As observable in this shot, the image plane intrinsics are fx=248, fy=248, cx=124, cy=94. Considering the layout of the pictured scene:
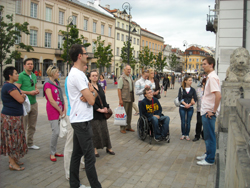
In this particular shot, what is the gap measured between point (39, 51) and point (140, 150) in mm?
38332

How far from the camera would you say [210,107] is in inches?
181

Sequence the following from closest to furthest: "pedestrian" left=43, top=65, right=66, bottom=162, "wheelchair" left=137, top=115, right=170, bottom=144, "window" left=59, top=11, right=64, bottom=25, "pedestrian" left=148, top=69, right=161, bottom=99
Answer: "pedestrian" left=43, top=65, right=66, bottom=162, "wheelchair" left=137, top=115, right=170, bottom=144, "pedestrian" left=148, top=69, right=161, bottom=99, "window" left=59, top=11, right=64, bottom=25

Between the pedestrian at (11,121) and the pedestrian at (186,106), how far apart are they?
4.14 m

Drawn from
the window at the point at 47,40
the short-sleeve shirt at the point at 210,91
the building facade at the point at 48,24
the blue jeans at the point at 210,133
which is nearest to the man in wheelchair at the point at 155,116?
the blue jeans at the point at 210,133

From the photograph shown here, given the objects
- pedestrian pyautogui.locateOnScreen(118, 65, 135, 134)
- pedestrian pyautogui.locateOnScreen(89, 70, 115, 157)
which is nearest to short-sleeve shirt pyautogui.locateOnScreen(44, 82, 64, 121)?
pedestrian pyautogui.locateOnScreen(89, 70, 115, 157)

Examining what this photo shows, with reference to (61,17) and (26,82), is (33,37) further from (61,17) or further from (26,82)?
(26,82)

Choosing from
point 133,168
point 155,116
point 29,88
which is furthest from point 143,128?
point 29,88

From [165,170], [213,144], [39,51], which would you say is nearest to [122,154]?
[165,170]

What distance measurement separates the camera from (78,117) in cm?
333

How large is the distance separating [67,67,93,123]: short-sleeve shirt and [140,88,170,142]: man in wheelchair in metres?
3.12

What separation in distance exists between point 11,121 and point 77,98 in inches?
73.9

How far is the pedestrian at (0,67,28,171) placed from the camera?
4477mm

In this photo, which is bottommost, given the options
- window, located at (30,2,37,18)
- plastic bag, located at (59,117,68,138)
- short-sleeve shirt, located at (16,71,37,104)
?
plastic bag, located at (59,117,68,138)

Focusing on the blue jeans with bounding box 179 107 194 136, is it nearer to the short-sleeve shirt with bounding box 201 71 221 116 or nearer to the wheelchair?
the wheelchair
